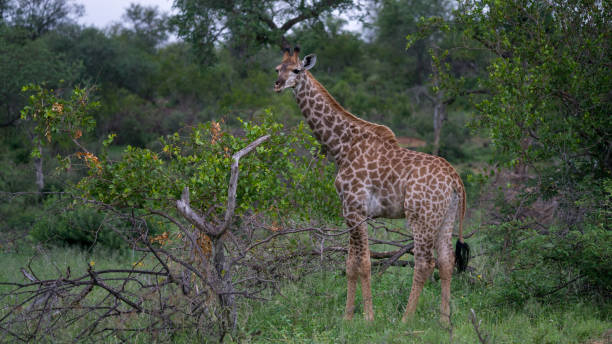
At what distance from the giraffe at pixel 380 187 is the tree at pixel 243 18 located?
521 inches

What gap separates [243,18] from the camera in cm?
1905

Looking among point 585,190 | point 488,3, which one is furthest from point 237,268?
point 488,3

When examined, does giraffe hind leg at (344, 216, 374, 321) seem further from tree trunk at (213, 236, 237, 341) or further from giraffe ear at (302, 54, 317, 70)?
giraffe ear at (302, 54, 317, 70)

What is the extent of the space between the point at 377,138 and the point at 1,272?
7.18 metres

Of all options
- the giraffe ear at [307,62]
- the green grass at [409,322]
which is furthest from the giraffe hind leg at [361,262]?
the giraffe ear at [307,62]

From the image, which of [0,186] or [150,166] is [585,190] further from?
[0,186]

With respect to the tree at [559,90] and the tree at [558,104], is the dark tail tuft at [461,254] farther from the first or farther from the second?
the tree at [559,90]

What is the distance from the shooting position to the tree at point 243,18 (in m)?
19.3

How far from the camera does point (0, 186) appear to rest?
1605cm

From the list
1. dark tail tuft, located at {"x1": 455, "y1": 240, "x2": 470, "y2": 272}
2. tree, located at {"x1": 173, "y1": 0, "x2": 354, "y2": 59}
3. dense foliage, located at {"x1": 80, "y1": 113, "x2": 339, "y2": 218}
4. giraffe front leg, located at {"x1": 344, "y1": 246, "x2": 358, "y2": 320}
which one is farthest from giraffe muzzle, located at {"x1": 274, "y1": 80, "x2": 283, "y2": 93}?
tree, located at {"x1": 173, "y1": 0, "x2": 354, "y2": 59}

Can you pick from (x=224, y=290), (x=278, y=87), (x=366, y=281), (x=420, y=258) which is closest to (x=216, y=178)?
(x=278, y=87)

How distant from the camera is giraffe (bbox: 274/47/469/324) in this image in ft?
19.2

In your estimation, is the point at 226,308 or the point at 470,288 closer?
the point at 226,308

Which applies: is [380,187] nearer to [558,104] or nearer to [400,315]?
[400,315]
